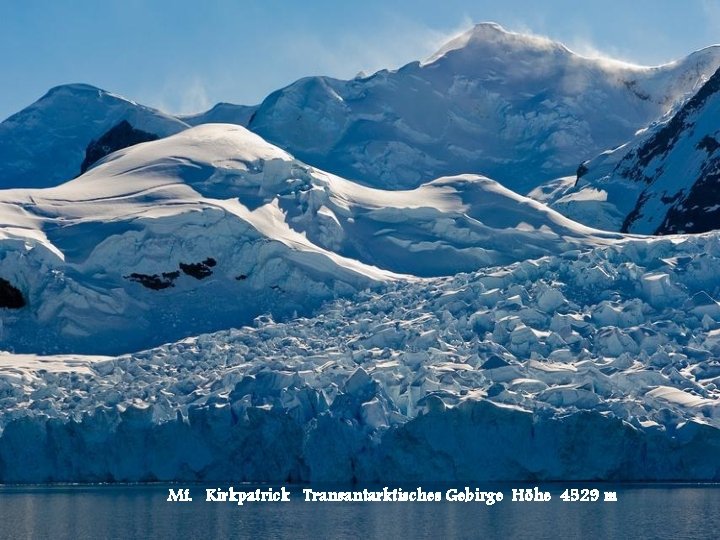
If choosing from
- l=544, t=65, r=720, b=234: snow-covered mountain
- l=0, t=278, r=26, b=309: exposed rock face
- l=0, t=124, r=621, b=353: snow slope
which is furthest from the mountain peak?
l=0, t=278, r=26, b=309: exposed rock face

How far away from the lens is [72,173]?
138 metres

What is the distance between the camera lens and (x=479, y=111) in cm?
13575

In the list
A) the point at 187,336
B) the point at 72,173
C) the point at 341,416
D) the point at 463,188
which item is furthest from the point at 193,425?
the point at 72,173

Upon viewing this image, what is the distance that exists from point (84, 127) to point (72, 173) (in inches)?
359

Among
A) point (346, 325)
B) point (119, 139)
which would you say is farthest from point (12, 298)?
point (119, 139)

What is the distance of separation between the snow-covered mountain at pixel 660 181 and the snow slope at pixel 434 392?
3047 centimetres

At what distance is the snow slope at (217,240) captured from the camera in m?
75.6

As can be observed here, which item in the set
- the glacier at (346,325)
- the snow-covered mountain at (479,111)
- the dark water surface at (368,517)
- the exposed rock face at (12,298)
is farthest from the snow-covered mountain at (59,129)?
the dark water surface at (368,517)

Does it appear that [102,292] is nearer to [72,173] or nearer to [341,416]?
[341,416]

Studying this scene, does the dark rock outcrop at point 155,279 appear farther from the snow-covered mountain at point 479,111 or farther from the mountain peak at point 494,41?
the mountain peak at point 494,41

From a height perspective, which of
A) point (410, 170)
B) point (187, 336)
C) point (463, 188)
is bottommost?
point (187, 336)

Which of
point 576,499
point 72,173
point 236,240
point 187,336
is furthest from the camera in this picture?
point 72,173

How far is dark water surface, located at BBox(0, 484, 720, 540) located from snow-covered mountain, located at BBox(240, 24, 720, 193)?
64.2 m

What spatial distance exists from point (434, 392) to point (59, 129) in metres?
95.6
